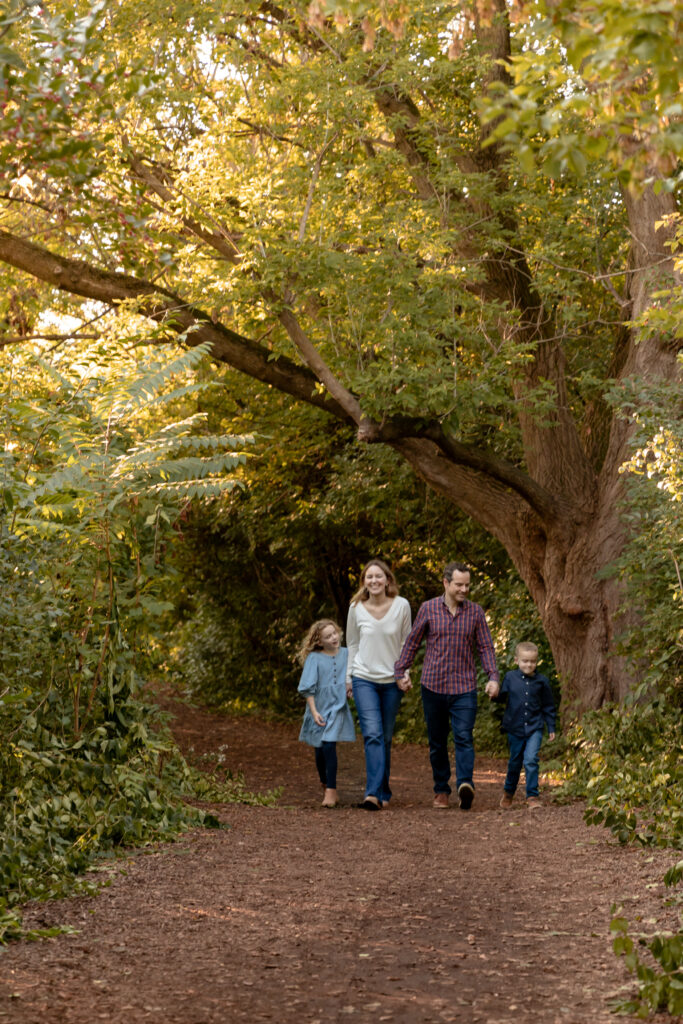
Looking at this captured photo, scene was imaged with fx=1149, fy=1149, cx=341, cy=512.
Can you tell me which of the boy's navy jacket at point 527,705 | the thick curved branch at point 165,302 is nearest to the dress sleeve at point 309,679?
the boy's navy jacket at point 527,705

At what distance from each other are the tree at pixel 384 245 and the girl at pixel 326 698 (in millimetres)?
2237

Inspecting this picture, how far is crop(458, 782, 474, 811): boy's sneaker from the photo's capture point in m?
9.51

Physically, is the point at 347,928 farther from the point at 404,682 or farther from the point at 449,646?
the point at 449,646

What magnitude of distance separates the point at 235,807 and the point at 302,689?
1.12 metres

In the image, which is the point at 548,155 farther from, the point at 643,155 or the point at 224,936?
the point at 224,936

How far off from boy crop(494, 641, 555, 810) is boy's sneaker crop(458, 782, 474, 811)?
34 cm

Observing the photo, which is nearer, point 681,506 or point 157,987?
point 157,987

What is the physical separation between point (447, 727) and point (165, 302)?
568 centimetres

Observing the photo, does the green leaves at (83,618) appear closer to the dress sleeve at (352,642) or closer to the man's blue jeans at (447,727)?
the dress sleeve at (352,642)

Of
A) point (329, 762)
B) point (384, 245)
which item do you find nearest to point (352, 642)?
point (329, 762)

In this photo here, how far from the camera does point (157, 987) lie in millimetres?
4496

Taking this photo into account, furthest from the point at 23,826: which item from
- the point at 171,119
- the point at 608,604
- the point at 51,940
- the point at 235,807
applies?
the point at 171,119

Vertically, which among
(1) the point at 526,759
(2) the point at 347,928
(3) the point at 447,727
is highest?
(3) the point at 447,727

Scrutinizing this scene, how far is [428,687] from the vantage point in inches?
383
